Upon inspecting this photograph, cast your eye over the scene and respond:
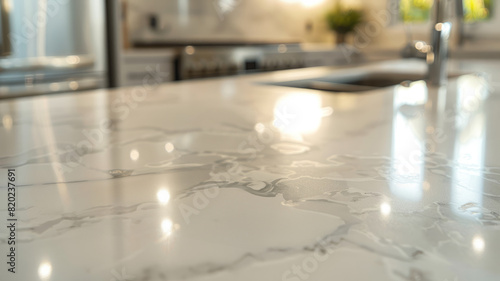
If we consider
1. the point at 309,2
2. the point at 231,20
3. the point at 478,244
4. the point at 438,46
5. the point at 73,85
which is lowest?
the point at 478,244

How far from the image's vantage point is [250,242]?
350 mm

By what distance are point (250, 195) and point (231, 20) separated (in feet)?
11.7

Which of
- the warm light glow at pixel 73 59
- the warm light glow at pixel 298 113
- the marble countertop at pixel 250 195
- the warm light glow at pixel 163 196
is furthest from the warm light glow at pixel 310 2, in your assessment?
the warm light glow at pixel 163 196

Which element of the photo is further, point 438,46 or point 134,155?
point 438,46

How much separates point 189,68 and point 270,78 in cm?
143

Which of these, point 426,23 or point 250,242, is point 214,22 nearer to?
point 426,23

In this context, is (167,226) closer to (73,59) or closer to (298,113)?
(298,113)

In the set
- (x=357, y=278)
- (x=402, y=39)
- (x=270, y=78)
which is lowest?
(x=357, y=278)

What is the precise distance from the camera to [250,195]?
1.50 feet

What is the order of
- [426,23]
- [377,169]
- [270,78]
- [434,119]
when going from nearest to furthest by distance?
[377,169] < [434,119] < [270,78] < [426,23]

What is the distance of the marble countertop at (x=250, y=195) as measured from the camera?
0.32 meters

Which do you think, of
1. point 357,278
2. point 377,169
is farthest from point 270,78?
point 357,278

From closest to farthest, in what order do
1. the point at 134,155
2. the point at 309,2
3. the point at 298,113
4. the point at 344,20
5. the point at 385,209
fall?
the point at 385,209 < the point at 134,155 < the point at 298,113 < the point at 344,20 < the point at 309,2

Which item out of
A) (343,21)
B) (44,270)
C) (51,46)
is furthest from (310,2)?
(44,270)
